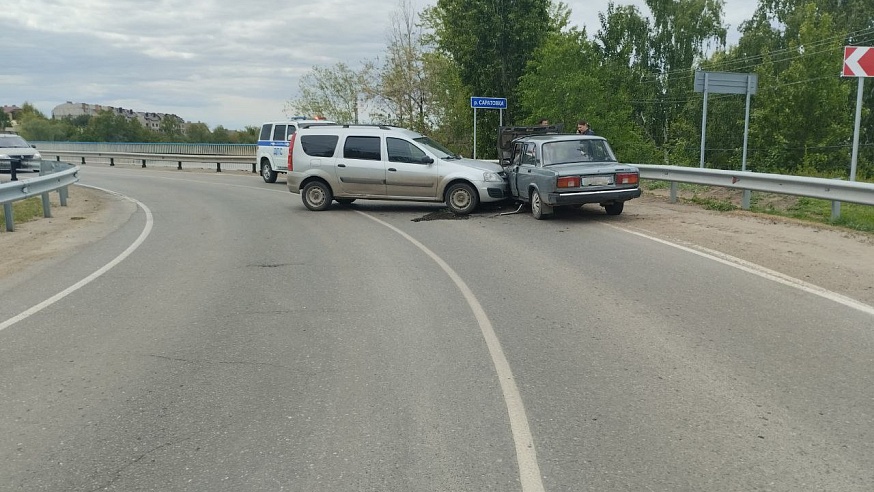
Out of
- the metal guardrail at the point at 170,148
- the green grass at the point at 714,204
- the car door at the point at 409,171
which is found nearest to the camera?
the green grass at the point at 714,204

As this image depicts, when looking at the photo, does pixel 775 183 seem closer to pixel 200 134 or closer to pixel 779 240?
pixel 779 240

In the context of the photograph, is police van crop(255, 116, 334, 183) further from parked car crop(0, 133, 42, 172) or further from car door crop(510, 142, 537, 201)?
car door crop(510, 142, 537, 201)

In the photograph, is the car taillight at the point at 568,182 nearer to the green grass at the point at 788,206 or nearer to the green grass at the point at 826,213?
the green grass at the point at 788,206

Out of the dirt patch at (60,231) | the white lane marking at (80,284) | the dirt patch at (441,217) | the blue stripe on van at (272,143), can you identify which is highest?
the blue stripe on van at (272,143)

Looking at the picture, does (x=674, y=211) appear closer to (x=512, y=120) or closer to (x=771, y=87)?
(x=512, y=120)

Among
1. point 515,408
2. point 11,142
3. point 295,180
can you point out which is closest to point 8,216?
point 295,180

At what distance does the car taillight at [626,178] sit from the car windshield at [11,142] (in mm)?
27092

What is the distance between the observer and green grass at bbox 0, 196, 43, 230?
16.0m

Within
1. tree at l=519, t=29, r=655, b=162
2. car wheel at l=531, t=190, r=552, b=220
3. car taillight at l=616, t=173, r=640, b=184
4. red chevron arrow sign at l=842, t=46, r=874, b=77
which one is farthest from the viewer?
tree at l=519, t=29, r=655, b=162

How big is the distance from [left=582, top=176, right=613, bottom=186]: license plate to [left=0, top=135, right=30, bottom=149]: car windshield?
87.6ft

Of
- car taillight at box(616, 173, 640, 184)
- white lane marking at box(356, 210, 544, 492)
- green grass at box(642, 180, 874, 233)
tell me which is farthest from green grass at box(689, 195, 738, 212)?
white lane marking at box(356, 210, 544, 492)

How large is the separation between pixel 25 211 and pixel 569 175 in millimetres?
13267

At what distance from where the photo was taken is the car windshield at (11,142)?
30.3m

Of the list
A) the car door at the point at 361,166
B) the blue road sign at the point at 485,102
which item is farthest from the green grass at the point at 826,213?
the blue road sign at the point at 485,102
